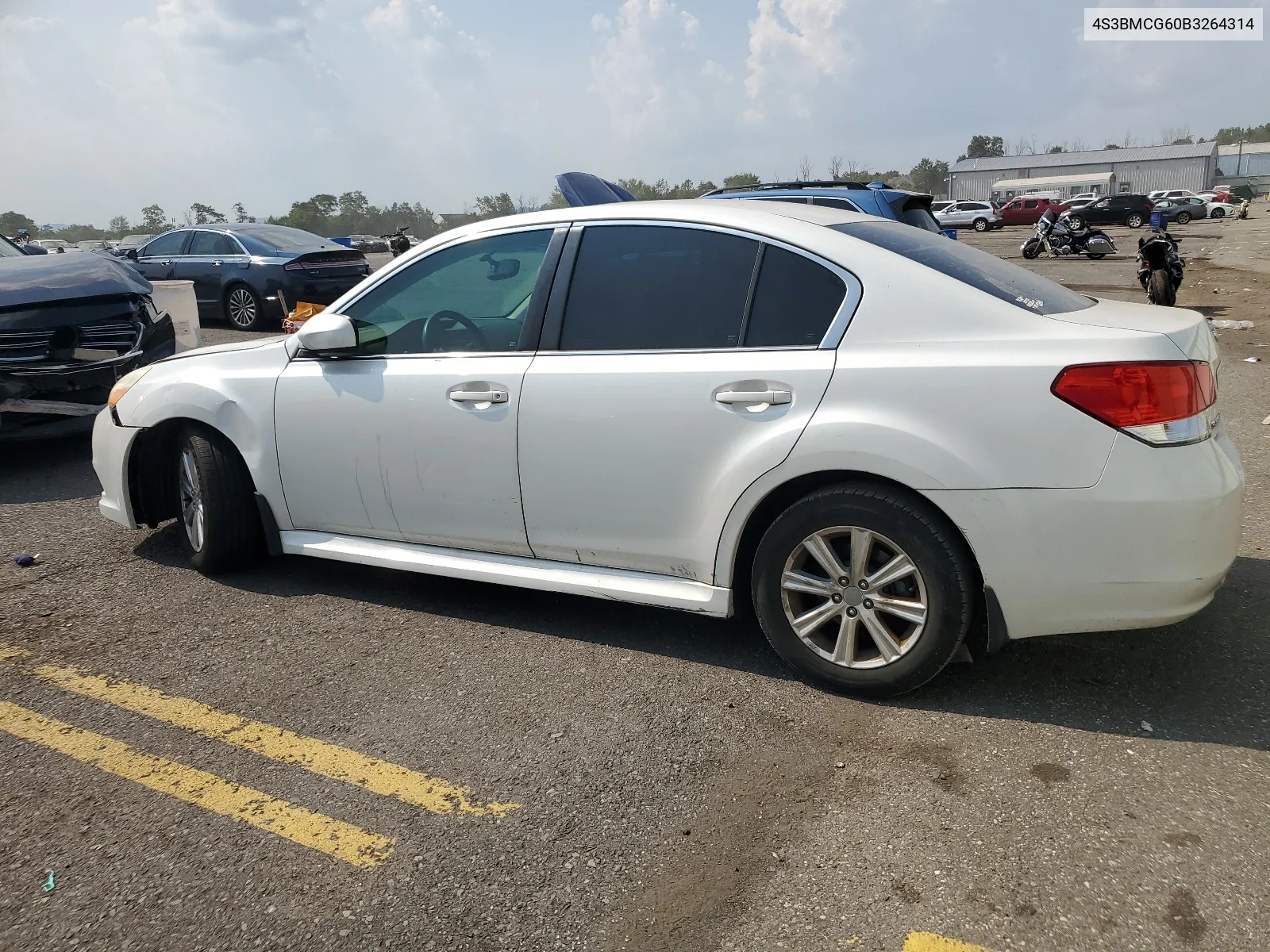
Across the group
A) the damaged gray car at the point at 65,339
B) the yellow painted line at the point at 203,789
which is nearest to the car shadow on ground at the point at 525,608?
the yellow painted line at the point at 203,789

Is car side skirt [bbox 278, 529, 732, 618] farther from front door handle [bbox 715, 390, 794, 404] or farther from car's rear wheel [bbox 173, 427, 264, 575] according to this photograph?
front door handle [bbox 715, 390, 794, 404]

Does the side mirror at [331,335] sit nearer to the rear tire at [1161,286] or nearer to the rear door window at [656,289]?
the rear door window at [656,289]

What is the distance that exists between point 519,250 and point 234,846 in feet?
7.89

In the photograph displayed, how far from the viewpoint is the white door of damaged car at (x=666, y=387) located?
130 inches

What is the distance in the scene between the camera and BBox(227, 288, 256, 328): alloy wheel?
46.1 feet

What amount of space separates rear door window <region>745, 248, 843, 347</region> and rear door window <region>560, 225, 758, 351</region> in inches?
2.3

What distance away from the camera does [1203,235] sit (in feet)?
117

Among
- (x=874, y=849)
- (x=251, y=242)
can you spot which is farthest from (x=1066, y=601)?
(x=251, y=242)

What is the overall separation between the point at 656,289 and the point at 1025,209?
5019 cm

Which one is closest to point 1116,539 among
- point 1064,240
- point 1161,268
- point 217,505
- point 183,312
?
point 217,505

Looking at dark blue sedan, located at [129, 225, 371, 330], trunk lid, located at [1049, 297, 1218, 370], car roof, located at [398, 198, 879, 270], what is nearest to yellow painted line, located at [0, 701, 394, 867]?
car roof, located at [398, 198, 879, 270]

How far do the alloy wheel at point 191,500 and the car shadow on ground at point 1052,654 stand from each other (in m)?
0.26

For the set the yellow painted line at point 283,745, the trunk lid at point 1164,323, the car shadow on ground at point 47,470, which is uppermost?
the trunk lid at point 1164,323

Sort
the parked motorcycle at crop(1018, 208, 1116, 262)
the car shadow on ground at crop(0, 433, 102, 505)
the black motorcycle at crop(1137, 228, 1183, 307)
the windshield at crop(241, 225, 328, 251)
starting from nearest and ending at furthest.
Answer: the car shadow on ground at crop(0, 433, 102, 505) < the black motorcycle at crop(1137, 228, 1183, 307) < the windshield at crop(241, 225, 328, 251) < the parked motorcycle at crop(1018, 208, 1116, 262)
